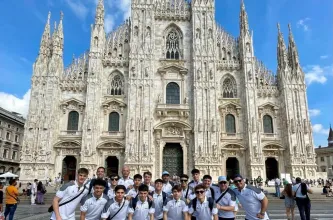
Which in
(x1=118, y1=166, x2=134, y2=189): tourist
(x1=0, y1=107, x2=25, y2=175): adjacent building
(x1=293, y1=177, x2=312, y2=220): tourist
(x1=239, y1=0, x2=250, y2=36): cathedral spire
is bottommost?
(x1=293, y1=177, x2=312, y2=220): tourist

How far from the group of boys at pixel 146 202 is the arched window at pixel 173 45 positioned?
86.7 feet

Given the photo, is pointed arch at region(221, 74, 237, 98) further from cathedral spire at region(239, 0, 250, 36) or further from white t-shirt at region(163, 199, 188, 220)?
white t-shirt at region(163, 199, 188, 220)

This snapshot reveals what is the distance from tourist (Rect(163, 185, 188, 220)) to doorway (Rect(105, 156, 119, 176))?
2390cm

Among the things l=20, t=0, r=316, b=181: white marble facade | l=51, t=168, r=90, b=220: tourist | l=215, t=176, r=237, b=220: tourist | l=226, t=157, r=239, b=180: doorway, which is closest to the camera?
l=51, t=168, r=90, b=220: tourist

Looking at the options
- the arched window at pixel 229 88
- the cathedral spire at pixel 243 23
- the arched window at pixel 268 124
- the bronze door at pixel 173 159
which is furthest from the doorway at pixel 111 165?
the cathedral spire at pixel 243 23

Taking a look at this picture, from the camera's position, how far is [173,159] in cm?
2916

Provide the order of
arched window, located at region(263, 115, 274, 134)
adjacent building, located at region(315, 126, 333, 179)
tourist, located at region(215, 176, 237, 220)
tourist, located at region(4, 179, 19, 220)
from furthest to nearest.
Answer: adjacent building, located at region(315, 126, 333, 179), arched window, located at region(263, 115, 274, 134), tourist, located at region(4, 179, 19, 220), tourist, located at region(215, 176, 237, 220)

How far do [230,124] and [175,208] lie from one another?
25.3 metres

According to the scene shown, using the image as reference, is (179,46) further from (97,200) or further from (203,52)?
(97,200)

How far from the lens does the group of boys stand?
200 inches

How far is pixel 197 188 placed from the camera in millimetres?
5504

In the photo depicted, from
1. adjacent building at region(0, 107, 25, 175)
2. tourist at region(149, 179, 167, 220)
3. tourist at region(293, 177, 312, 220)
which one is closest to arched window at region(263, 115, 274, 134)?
tourist at region(293, 177, 312, 220)

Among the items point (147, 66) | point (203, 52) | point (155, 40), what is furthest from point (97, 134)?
point (203, 52)

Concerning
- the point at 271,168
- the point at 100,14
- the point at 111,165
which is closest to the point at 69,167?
the point at 111,165
